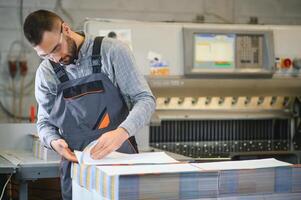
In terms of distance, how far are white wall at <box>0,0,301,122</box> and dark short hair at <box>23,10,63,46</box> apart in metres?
1.82

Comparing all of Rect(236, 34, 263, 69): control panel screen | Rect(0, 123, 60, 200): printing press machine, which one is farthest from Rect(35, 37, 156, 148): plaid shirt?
Rect(236, 34, 263, 69): control panel screen

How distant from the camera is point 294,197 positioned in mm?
1500

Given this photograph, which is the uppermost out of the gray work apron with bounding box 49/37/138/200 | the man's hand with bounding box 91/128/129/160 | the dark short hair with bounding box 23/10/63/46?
the dark short hair with bounding box 23/10/63/46

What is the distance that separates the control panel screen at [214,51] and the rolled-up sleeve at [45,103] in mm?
1135

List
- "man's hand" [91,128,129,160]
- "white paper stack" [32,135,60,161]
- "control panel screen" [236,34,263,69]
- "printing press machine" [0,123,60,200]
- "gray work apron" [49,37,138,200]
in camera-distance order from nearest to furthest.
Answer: "man's hand" [91,128,129,160] → "gray work apron" [49,37,138,200] → "printing press machine" [0,123,60,200] → "white paper stack" [32,135,60,161] → "control panel screen" [236,34,263,69]

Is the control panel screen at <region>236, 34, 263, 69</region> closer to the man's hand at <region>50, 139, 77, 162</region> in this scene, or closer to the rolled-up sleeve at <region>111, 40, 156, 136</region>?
the rolled-up sleeve at <region>111, 40, 156, 136</region>

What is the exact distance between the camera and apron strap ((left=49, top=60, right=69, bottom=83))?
1.92m

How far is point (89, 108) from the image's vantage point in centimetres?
186

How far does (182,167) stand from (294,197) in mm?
308

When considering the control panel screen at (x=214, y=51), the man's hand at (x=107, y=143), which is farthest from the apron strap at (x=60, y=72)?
the control panel screen at (x=214, y=51)

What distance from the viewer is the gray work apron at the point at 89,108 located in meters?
1.86

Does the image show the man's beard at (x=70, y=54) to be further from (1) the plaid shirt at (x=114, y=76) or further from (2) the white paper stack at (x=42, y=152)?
(2) the white paper stack at (x=42, y=152)

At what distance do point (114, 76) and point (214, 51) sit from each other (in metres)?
1.20

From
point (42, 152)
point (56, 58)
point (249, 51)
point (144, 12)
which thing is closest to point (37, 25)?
point (56, 58)
